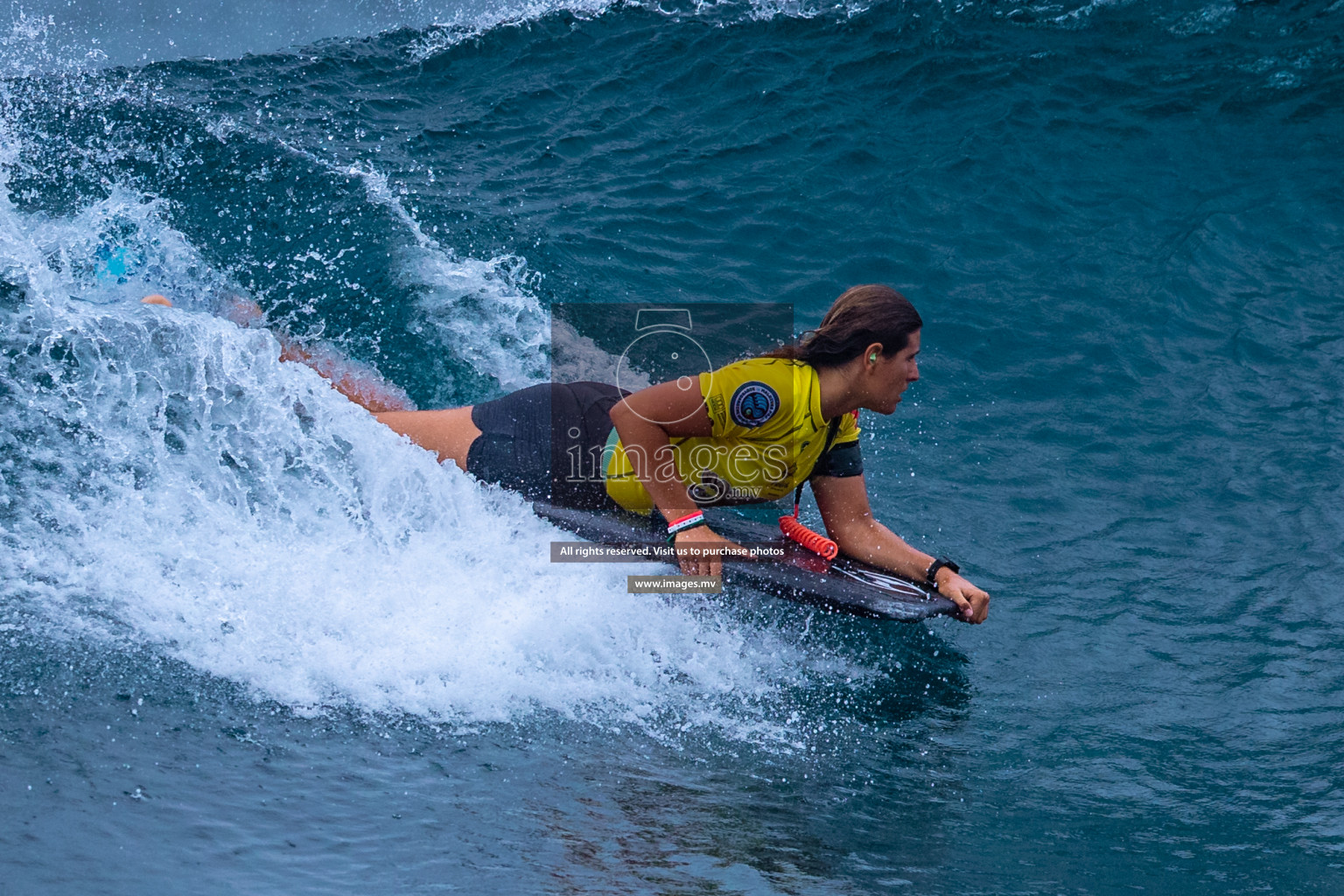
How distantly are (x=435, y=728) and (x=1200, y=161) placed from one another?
668 centimetres

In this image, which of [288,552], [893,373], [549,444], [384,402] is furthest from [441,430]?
[893,373]

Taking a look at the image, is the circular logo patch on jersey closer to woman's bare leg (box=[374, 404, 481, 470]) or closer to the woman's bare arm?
the woman's bare arm

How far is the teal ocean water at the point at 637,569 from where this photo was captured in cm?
282

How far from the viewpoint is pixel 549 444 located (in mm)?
3984

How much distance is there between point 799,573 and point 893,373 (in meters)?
0.84

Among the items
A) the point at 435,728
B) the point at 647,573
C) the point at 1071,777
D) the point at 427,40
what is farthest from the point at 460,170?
the point at 1071,777

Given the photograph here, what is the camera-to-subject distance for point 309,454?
4066mm

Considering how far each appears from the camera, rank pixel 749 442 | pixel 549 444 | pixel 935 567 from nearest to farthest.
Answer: pixel 749 442, pixel 935 567, pixel 549 444

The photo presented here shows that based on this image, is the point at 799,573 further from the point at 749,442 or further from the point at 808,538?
the point at 749,442

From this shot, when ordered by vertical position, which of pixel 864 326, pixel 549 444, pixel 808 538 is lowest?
pixel 808 538

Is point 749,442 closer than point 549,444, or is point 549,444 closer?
point 749,442

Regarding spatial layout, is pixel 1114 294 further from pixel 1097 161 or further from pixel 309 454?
pixel 309 454

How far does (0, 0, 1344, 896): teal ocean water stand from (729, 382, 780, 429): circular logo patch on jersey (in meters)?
0.82

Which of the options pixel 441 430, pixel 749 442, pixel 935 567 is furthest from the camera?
pixel 441 430
